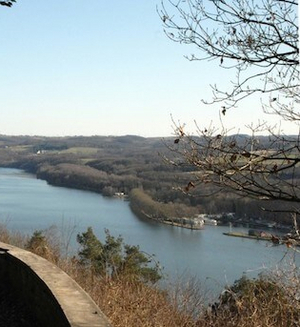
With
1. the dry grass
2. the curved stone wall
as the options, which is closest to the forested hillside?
the dry grass

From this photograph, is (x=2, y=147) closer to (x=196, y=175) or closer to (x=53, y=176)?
(x=53, y=176)

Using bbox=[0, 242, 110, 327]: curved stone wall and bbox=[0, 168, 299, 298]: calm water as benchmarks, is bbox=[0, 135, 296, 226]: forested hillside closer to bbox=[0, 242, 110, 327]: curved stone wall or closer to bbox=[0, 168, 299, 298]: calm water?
bbox=[0, 242, 110, 327]: curved stone wall

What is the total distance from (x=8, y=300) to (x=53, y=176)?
4595cm

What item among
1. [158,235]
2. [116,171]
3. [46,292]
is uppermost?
[46,292]

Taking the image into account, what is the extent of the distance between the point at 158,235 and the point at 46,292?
16096 millimetres

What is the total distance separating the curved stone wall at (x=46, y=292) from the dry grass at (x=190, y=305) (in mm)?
580

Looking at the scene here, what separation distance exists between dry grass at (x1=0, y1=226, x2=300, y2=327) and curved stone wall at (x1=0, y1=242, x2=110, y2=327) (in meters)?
0.58

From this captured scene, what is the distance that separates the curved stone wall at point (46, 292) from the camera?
213 cm

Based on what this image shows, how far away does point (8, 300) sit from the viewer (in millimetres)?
3129

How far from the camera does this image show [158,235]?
60.8ft

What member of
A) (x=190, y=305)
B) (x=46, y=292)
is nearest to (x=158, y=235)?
(x=190, y=305)

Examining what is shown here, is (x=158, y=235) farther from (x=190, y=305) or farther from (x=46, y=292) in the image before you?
(x=46, y=292)

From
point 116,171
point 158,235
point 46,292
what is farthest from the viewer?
point 116,171

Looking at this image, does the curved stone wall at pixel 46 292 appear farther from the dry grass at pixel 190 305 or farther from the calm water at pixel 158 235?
the calm water at pixel 158 235
